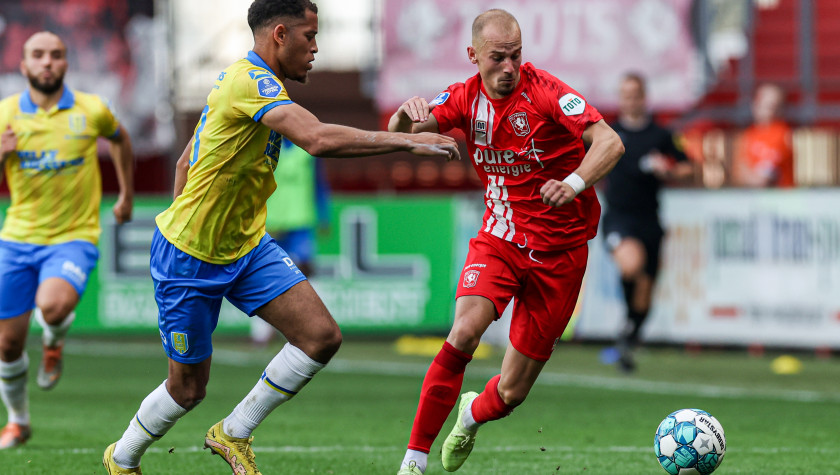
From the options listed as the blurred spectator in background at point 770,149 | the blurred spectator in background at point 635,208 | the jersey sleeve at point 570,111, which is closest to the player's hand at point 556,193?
the jersey sleeve at point 570,111

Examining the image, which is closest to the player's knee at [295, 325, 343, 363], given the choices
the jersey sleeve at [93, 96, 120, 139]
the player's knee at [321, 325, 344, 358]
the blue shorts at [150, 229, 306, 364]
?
the player's knee at [321, 325, 344, 358]

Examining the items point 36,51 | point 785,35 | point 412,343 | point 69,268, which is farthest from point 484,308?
point 785,35

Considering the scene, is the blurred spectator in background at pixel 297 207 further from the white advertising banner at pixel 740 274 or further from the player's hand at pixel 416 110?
A: the player's hand at pixel 416 110

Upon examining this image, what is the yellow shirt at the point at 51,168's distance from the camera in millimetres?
8734

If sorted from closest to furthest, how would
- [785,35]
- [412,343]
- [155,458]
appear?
[155,458] → [412,343] → [785,35]

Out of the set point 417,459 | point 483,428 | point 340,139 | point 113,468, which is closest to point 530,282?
point 417,459

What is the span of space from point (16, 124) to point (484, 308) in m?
Result: 3.54

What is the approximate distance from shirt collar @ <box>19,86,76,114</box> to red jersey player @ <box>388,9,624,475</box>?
282 cm

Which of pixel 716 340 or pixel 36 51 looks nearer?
pixel 36 51

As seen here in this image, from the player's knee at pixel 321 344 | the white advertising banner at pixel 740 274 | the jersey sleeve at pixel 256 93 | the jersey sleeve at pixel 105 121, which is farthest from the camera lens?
the white advertising banner at pixel 740 274

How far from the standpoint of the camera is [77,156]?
29.1 feet

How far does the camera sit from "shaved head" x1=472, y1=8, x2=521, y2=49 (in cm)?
672

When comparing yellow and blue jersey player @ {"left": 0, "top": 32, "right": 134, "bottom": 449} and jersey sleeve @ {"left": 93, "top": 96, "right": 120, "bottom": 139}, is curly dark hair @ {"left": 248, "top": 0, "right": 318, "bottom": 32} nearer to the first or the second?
yellow and blue jersey player @ {"left": 0, "top": 32, "right": 134, "bottom": 449}

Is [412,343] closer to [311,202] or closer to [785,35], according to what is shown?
[311,202]
